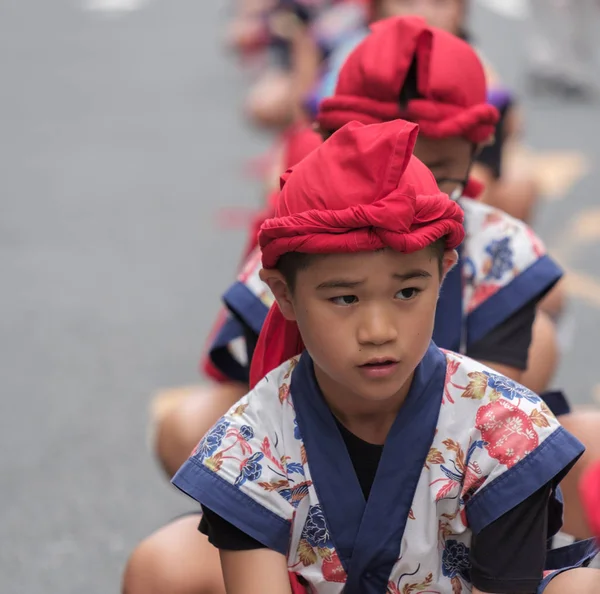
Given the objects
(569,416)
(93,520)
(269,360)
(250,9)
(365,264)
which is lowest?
(93,520)

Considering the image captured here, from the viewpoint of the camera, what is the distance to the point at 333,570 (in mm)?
1344

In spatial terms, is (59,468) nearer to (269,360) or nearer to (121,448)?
(121,448)

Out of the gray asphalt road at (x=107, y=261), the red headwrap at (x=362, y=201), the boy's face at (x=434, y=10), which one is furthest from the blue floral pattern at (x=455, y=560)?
the boy's face at (x=434, y=10)

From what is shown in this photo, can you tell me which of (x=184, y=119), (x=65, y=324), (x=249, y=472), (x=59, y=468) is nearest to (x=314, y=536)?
(x=249, y=472)

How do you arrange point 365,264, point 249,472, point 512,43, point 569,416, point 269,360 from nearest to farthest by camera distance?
point 365,264, point 249,472, point 269,360, point 569,416, point 512,43

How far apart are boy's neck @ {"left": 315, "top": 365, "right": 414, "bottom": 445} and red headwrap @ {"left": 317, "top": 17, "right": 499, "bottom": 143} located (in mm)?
455

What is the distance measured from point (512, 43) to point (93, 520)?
4.29 meters

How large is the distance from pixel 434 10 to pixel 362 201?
4.49ft

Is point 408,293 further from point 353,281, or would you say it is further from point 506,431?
point 506,431

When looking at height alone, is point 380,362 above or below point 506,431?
above

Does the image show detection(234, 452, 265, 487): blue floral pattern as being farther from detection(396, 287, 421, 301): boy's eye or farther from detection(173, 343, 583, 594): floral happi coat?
detection(396, 287, 421, 301): boy's eye

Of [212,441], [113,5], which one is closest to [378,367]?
[212,441]

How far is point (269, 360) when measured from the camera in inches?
57.0

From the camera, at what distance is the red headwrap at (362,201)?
1184mm
